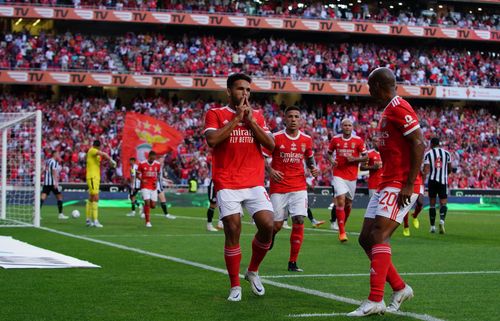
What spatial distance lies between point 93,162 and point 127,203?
51.1ft

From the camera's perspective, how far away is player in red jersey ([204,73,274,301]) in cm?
830

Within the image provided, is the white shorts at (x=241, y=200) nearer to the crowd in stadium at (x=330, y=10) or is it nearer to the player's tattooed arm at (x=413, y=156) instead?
the player's tattooed arm at (x=413, y=156)

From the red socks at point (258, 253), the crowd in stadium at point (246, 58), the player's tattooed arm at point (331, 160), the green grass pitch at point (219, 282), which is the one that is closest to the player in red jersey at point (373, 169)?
the player's tattooed arm at point (331, 160)

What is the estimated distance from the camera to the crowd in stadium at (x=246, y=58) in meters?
47.6

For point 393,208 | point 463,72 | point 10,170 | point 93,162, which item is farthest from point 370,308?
point 463,72

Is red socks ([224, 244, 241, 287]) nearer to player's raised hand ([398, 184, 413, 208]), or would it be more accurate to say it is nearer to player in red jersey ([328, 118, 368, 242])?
player's raised hand ([398, 184, 413, 208])

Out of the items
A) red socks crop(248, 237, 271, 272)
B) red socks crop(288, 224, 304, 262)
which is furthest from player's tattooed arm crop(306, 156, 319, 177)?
red socks crop(248, 237, 271, 272)

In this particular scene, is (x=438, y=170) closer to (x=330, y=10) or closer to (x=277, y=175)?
(x=277, y=175)

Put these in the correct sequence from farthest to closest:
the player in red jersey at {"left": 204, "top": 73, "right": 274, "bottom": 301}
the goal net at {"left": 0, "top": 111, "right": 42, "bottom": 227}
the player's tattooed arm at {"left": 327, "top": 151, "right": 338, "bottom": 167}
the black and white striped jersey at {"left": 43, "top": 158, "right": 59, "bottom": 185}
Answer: the black and white striped jersey at {"left": 43, "top": 158, "right": 59, "bottom": 185}
the goal net at {"left": 0, "top": 111, "right": 42, "bottom": 227}
the player's tattooed arm at {"left": 327, "top": 151, "right": 338, "bottom": 167}
the player in red jersey at {"left": 204, "top": 73, "right": 274, "bottom": 301}

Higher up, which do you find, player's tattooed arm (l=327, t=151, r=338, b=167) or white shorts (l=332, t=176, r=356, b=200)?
player's tattooed arm (l=327, t=151, r=338, b=167)

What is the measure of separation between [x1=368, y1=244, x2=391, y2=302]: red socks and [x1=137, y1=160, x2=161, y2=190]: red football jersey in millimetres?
15302

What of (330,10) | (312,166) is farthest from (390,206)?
(330,10)

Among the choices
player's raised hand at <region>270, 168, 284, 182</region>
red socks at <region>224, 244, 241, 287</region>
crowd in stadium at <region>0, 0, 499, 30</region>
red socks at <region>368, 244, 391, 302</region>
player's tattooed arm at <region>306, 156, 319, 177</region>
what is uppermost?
crowd in stadium at <region>0, 0, 499, 30</region>

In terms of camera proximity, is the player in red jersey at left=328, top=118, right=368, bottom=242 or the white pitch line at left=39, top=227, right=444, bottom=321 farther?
the player in red jersey at left=328, top=118, right=368, bottom=242
